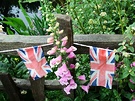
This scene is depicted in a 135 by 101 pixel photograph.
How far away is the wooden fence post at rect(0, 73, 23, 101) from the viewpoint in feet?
6.96

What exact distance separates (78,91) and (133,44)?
479 mm

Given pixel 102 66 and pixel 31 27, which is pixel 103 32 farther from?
pixel 31 27

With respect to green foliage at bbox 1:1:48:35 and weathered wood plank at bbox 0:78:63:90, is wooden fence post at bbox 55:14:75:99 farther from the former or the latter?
green foliage at bbox 1:1:48:35

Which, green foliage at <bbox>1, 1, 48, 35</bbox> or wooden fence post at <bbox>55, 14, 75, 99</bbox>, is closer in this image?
wooden fence post at <bbox>55, 14, 75, 99</bbox>

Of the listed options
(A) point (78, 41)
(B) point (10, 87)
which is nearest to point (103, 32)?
(A) point (78, 41)

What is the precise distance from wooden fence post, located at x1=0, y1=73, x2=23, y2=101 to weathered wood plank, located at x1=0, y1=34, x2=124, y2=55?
0.24m

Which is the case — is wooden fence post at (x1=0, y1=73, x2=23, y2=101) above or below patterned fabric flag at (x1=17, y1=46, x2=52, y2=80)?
below

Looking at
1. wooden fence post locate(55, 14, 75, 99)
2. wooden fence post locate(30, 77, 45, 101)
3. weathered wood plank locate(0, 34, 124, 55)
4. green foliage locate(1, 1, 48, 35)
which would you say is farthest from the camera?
green foliage locate(1, 1, 48, 35)

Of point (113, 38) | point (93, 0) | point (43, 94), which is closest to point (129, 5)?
point (93, 0)

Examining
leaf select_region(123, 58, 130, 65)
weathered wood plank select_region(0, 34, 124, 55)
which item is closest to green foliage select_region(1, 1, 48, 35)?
weathered wood plank select_region(0, 34, 124, 55)

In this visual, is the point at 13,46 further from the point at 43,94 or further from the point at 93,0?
the point at 93,0

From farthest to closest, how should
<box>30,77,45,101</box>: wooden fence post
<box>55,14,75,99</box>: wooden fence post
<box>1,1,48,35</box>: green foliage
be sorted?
<box>1,1,48,35</box>: green foliage
<box>30,77,45,101</box>: wooden fence post
<box>55,14,75,99</box>: wooden fence post

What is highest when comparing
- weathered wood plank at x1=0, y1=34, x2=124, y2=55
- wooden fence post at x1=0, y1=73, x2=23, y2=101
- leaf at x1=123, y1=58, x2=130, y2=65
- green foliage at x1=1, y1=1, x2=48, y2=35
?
weathered wood plank at x1=0, y1=34, x2=124, y2=55

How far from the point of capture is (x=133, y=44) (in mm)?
1826
